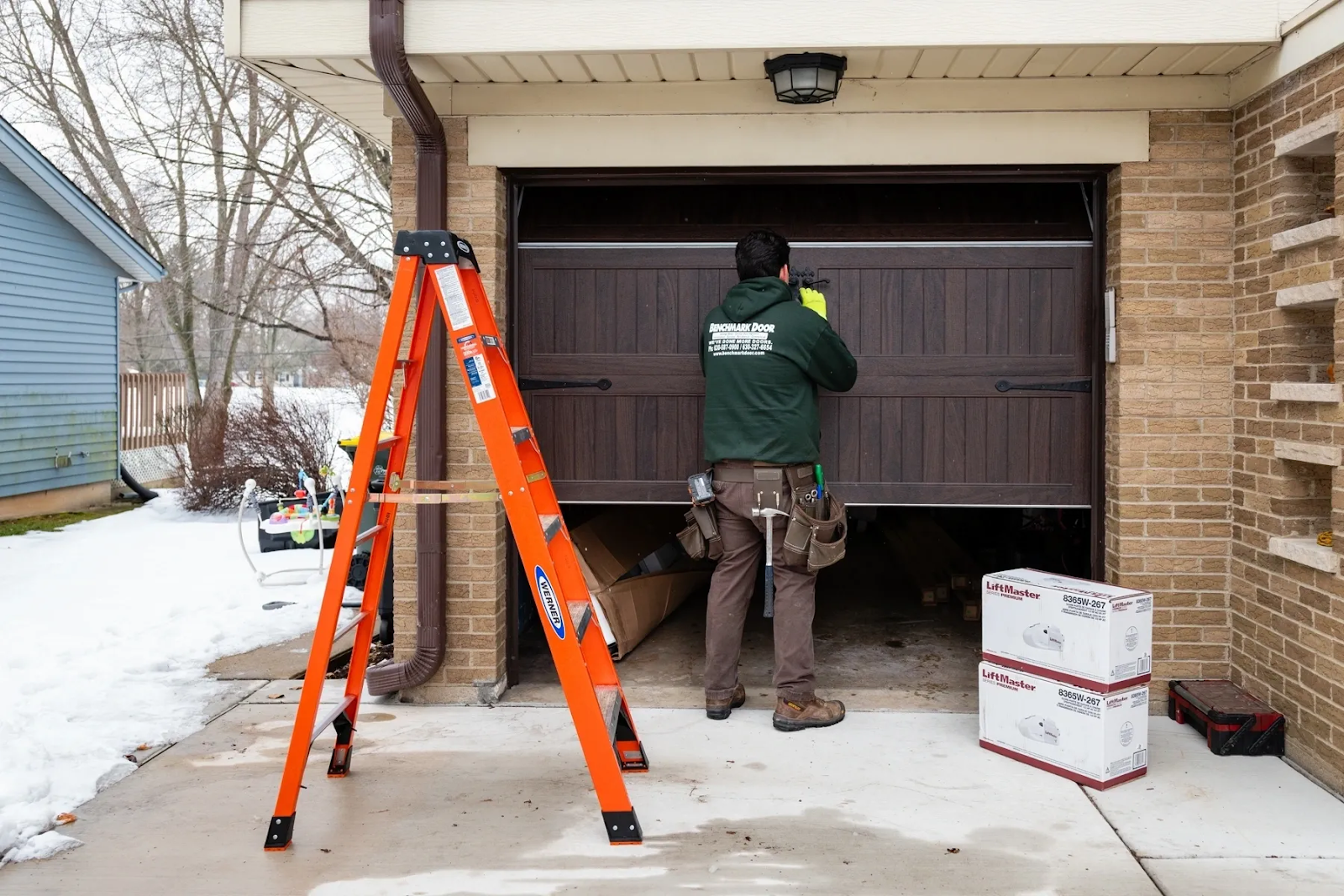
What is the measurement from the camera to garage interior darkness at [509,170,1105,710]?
4.88 metres

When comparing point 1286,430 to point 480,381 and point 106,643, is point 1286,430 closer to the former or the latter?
point 480,381

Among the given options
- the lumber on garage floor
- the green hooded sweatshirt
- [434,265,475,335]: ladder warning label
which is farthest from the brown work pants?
[434,265,475,335]: ladder warning label

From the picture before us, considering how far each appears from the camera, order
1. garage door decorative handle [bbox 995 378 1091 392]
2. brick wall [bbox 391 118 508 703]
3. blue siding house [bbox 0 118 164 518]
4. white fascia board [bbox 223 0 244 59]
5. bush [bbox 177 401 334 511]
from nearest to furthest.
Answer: white fascia board [bbox 223 0 244 59]
brick wall [bbox 391 118 508 703]
garage door decorative handle [bbox 995 378 1091 392]
bush [bbox 177 401 334 511]
blue siding house [bbox 0 118 164 518]

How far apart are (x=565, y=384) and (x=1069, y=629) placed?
2473 mm

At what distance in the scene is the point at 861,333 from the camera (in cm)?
494

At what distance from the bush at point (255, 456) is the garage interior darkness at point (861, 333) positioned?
7.73 m

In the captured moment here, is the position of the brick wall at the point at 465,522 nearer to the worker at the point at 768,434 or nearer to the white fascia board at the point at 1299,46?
the worker at the point at 768,434

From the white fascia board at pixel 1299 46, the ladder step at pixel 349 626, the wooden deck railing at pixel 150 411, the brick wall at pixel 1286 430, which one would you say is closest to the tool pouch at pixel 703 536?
the ladder step at pixel 349 626

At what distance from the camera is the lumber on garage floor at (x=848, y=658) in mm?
4891

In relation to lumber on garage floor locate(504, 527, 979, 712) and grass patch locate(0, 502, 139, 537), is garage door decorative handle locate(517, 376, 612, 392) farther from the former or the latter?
grass patch locate(0, 502, 139, 537)

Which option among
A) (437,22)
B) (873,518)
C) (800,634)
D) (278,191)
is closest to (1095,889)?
(800,634)

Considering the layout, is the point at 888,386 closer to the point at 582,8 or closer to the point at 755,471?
the point at 755,471

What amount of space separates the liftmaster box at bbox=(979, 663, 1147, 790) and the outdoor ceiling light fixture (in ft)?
7.82

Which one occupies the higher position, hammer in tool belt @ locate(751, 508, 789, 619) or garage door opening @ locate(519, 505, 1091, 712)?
hammer in tool belt @ locate(751, 508, 789, 619)
